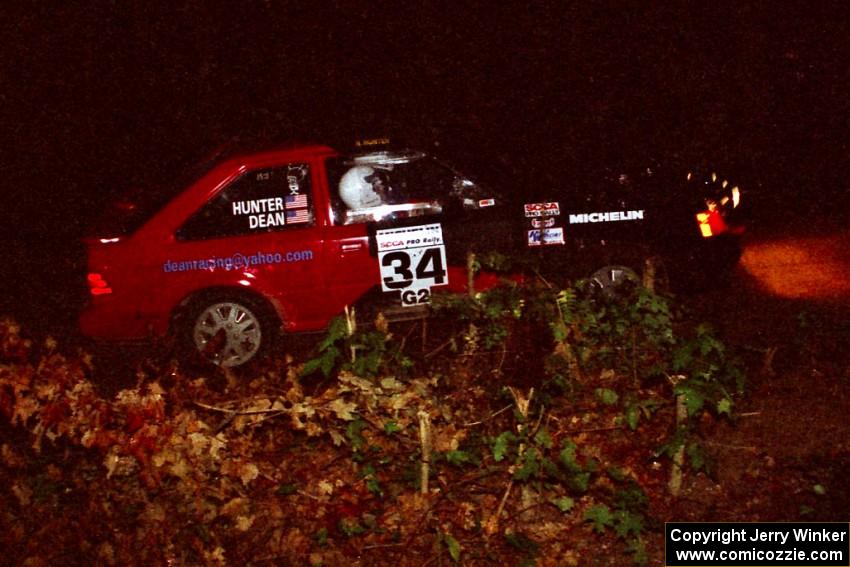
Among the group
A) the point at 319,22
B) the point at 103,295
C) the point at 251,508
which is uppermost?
the point at 319,22

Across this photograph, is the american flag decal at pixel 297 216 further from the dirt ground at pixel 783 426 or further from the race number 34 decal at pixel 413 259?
the dirt ground at pixel 783 426

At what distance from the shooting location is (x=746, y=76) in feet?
41.5

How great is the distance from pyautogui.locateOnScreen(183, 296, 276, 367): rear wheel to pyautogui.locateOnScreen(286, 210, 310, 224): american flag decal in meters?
0.72

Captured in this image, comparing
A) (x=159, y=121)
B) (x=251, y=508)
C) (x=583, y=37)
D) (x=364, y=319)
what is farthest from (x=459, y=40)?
(x=251, y=508)

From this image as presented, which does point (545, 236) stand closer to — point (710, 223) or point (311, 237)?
point (710, 223)

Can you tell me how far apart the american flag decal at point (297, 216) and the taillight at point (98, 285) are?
151 cm

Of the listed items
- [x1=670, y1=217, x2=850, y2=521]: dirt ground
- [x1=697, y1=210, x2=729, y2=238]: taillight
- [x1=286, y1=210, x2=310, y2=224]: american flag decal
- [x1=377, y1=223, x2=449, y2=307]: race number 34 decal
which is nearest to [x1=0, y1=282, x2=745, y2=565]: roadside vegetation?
[x1=670, y1=217, x2=850, y2=521]: dirt ground

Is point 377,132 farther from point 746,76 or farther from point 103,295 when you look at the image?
point 746,76

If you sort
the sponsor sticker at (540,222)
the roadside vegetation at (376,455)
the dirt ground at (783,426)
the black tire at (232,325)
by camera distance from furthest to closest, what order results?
the black tire at (232,325) → the sponsor sticker at (540,222) → the dirt ground at (783,426) → the roadside vegetation at (376,455)

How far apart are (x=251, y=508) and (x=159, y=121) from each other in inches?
362

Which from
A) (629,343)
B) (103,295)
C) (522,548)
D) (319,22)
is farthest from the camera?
(319,22)

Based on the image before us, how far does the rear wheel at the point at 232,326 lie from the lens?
7.19 metres

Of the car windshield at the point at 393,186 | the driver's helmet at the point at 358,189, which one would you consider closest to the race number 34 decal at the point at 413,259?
the car windshield at the point at 393,186

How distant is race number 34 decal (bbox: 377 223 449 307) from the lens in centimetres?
697
